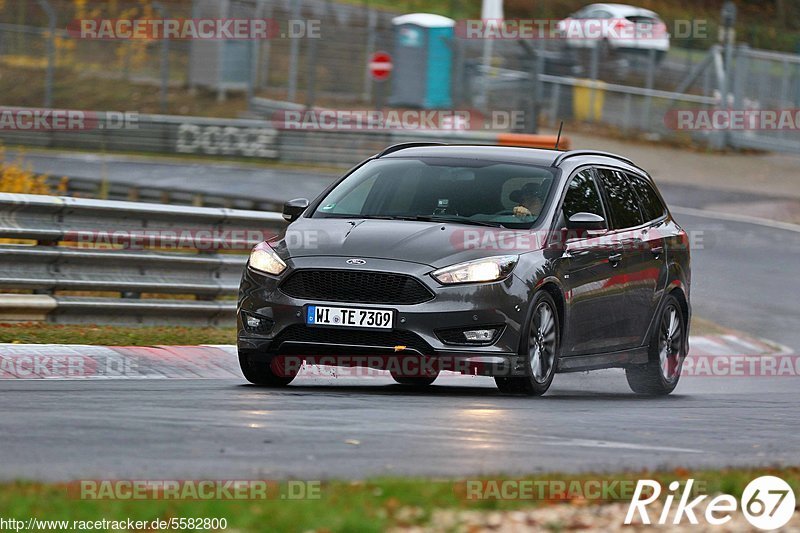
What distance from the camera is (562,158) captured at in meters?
11.5

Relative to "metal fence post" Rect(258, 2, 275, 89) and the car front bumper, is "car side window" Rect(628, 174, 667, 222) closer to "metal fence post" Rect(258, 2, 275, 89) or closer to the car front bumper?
the car front bumper

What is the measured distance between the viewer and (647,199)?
12.8 meters

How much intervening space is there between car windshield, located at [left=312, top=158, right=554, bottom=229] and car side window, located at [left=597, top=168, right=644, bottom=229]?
907 mm

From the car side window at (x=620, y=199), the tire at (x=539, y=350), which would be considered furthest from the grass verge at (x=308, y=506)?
the car side window at (x=620, y=199)

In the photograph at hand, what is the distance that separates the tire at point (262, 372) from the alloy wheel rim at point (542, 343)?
1599mm

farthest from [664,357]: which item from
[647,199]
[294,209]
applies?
[294,209]

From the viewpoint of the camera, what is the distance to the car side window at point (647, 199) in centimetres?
1257

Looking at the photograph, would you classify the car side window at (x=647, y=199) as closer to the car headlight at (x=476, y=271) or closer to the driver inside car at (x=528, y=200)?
the driver inside car at (x=528, y=200)

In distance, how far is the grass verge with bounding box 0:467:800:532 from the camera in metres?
5.43

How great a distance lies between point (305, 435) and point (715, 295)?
43.6 feet

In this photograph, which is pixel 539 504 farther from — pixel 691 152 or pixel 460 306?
pixel 691 152

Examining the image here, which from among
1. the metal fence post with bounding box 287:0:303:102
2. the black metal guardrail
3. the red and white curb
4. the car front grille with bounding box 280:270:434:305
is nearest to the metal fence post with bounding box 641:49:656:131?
the metal fence post with bounding box 287:0:303:102

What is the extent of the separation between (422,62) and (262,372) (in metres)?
29.1

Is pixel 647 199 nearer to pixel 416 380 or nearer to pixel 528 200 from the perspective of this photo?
pixel 528 200
